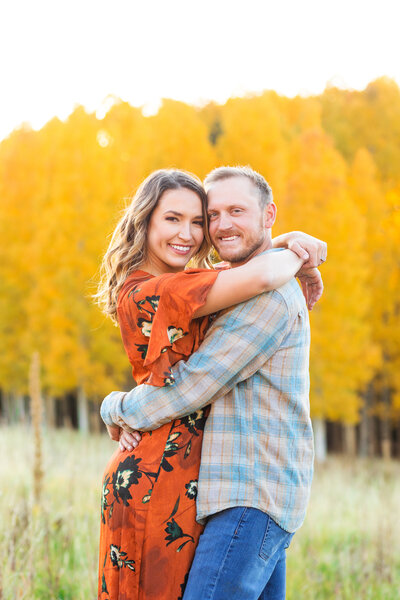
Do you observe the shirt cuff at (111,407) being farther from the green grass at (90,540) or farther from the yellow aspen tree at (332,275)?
the yellow aspen tree at (332,275)

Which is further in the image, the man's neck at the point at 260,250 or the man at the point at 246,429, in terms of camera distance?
the man's neck at the point at 260,250

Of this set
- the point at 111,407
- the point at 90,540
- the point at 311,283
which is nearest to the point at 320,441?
the point at 90,540

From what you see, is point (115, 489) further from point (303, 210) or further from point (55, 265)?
point (55, 265)

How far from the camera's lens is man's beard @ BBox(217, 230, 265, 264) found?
91.7 inches

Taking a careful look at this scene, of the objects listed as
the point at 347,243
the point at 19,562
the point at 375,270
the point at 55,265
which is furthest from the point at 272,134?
the point at 19,562

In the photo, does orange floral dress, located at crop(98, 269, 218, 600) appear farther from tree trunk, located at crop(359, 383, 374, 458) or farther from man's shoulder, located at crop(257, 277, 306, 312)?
tree trunk, located at crop(359, 383, 374, 458)

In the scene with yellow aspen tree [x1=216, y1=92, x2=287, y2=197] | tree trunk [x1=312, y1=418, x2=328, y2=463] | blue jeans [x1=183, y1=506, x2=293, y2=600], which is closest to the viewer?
blue jeans [x1=183, y1=506, x2=293, y2=600]

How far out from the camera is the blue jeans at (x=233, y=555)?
74.4 inches

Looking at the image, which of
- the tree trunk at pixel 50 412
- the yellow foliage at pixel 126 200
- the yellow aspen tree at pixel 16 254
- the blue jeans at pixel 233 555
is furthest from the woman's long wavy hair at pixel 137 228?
the yellow aspen tree at pixel 16 254

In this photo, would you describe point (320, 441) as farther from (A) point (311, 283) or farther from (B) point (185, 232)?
(B) point (185, 232)

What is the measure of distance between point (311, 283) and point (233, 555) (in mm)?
1166

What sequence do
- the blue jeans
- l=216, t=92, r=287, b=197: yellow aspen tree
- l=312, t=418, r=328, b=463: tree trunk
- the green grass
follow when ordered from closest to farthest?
the blue jeans, the green grass, l=216, t=92, r=287, b=197: yellow aspen tree, l=312, t=418, r=328, b=463: tree trunk

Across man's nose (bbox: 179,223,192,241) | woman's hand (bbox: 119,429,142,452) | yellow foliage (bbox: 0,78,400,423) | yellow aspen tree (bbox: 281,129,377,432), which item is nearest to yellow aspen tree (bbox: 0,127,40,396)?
yellow foliage (bbox: 0,78,400,423)

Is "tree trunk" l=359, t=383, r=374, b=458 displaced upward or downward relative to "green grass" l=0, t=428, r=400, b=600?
downward
